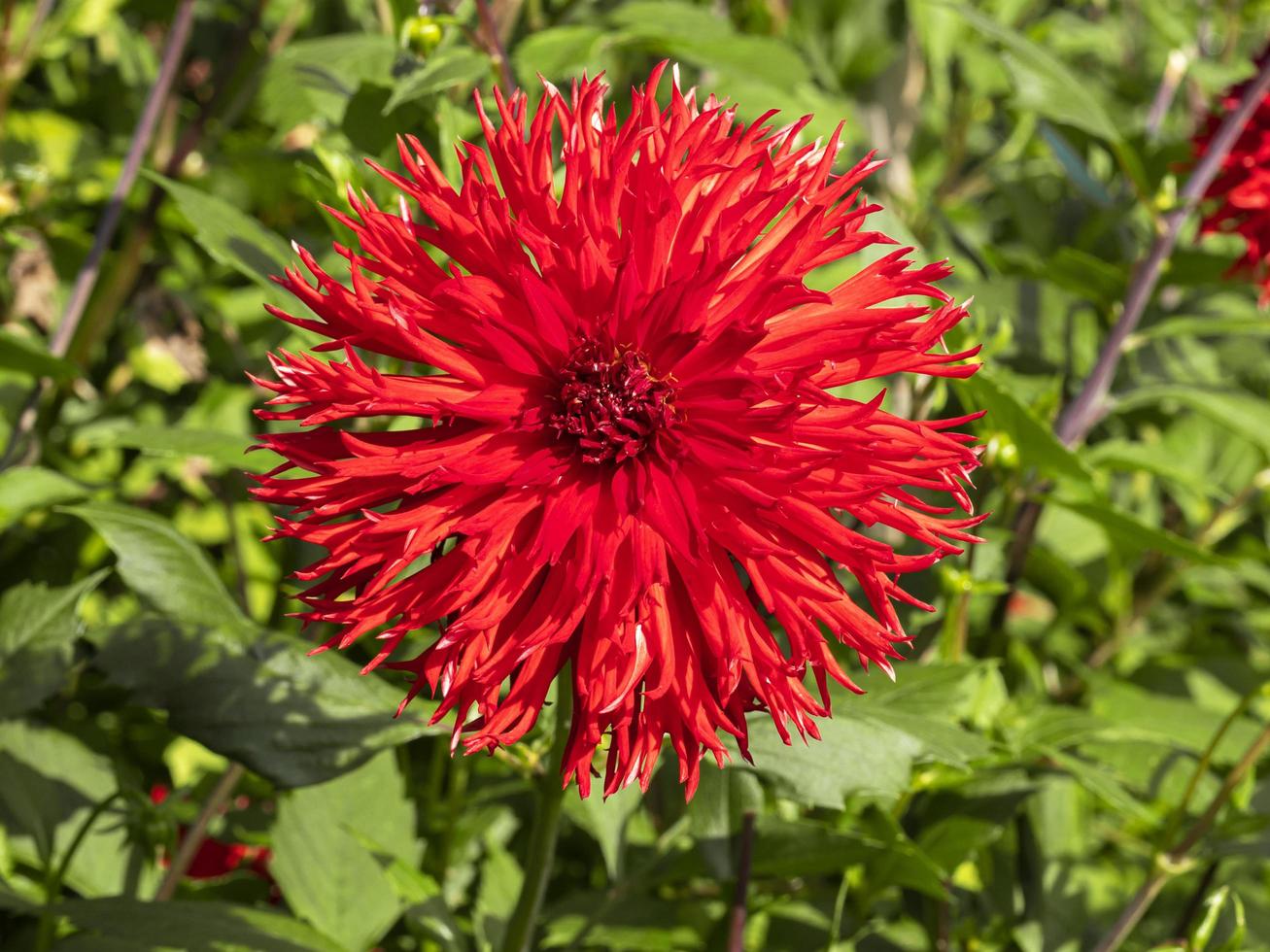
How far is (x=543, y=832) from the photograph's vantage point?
1093 mm

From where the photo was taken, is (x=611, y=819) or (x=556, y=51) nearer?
(x=611, y=819)

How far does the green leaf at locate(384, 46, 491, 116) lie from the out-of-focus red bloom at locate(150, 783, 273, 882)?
3.11 feet

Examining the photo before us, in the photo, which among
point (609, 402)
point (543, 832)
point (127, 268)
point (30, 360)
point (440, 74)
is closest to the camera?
point (609, 402)

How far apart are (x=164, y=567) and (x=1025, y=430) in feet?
2.98

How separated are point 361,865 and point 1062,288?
4.29 ft

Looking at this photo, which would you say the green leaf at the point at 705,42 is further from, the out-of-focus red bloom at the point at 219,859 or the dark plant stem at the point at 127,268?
the out-of-focus red bloom at the point at 219,859

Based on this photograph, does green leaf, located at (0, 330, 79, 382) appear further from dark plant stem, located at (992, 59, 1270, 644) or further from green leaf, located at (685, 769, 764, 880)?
dark plant stem, located at (992, 59, 1270, 644)

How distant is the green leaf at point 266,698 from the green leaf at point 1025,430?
0.65 metres

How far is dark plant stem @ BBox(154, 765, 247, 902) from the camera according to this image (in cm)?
134

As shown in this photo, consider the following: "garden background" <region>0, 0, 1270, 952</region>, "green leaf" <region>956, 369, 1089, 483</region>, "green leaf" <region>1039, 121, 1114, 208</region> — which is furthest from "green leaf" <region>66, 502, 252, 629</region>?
"green leaf" <region>1039, 121, 1114, 208</region>

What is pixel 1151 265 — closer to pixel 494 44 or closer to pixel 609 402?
pixel 494 44

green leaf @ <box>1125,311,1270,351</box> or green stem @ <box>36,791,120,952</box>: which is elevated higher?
green leaf @ <box>1125,311,1270,351</box>

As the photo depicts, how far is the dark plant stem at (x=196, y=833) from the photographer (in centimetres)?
134

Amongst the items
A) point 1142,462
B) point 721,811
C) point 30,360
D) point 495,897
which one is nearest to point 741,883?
point 721,811
